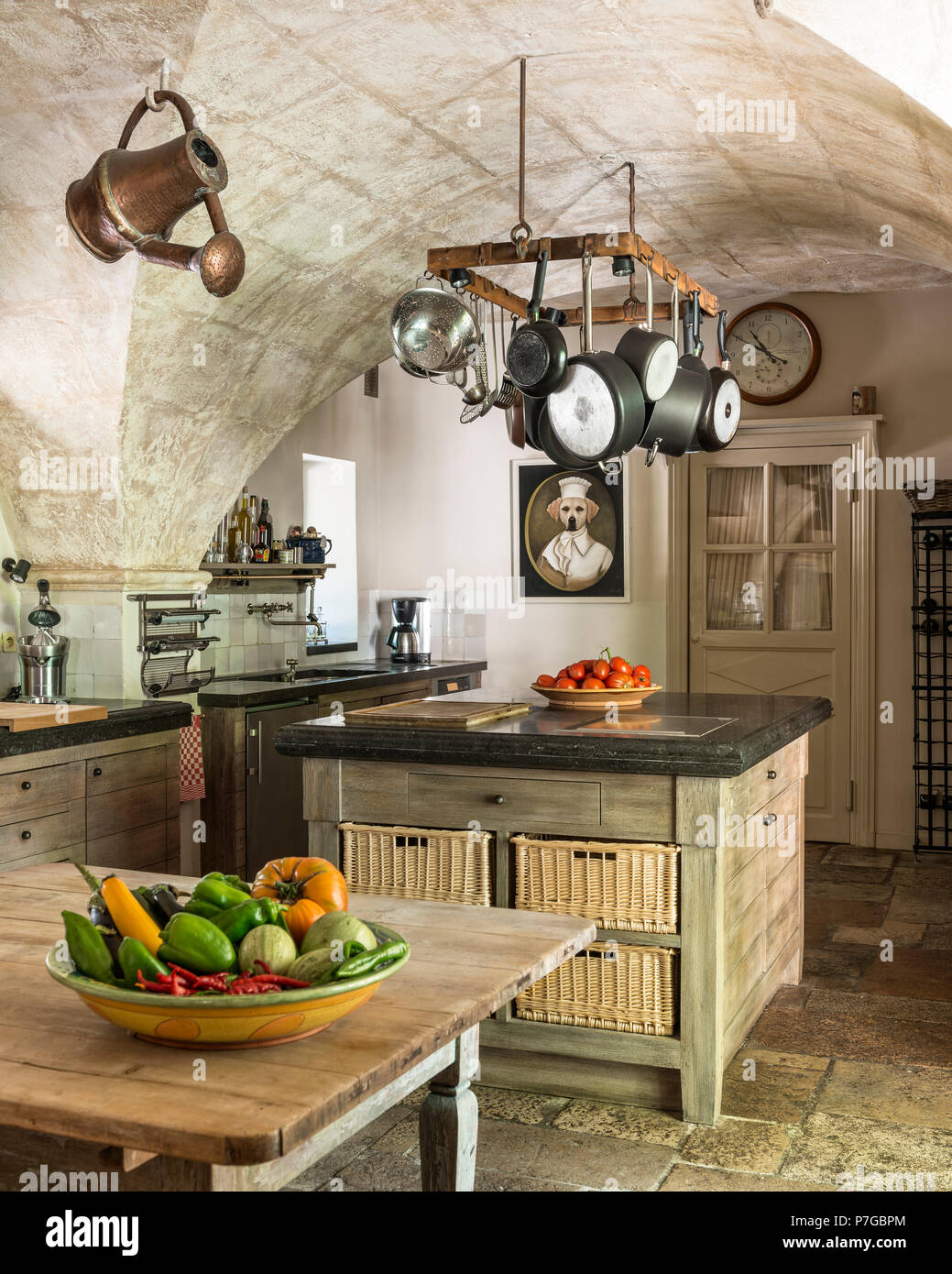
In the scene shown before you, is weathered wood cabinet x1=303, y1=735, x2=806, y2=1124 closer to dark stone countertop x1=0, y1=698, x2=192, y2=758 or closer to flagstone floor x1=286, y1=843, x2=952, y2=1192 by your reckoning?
flagstone floor x1=286, y1=843, x2=952, y2=1192

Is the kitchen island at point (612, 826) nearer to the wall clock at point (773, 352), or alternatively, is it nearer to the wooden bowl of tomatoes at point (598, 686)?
the wooden bowl of tomatoes at point (598, 686)

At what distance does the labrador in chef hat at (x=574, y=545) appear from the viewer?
720 centimetres

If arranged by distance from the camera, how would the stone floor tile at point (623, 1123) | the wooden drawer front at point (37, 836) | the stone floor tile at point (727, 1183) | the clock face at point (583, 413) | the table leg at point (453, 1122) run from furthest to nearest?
the wooden drawer front at point (37, 836) → the clock face at point (583, 413) → the stone floor tile at point (623, 1123) → the stone floor tile at point (727, 1183) → the table leg at point (453, 1122)

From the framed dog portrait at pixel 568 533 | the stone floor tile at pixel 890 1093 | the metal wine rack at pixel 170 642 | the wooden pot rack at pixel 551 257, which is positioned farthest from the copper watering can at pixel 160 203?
the framed dog portrait at pixel 568 533

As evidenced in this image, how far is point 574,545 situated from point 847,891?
2588mm

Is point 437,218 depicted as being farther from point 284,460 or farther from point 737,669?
point 737,669

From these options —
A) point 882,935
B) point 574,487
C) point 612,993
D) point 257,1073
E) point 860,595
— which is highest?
point 574,487

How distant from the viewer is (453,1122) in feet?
6.62

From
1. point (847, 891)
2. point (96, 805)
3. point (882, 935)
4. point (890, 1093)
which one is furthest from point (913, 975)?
point (96, 805)

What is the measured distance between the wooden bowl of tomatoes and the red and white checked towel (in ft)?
5.75

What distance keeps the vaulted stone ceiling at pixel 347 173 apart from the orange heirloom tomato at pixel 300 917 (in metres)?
2.40

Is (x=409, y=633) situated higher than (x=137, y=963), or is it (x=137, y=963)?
(x=409, y=633)

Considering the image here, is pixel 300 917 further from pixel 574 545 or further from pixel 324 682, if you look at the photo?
pixel 574 545
